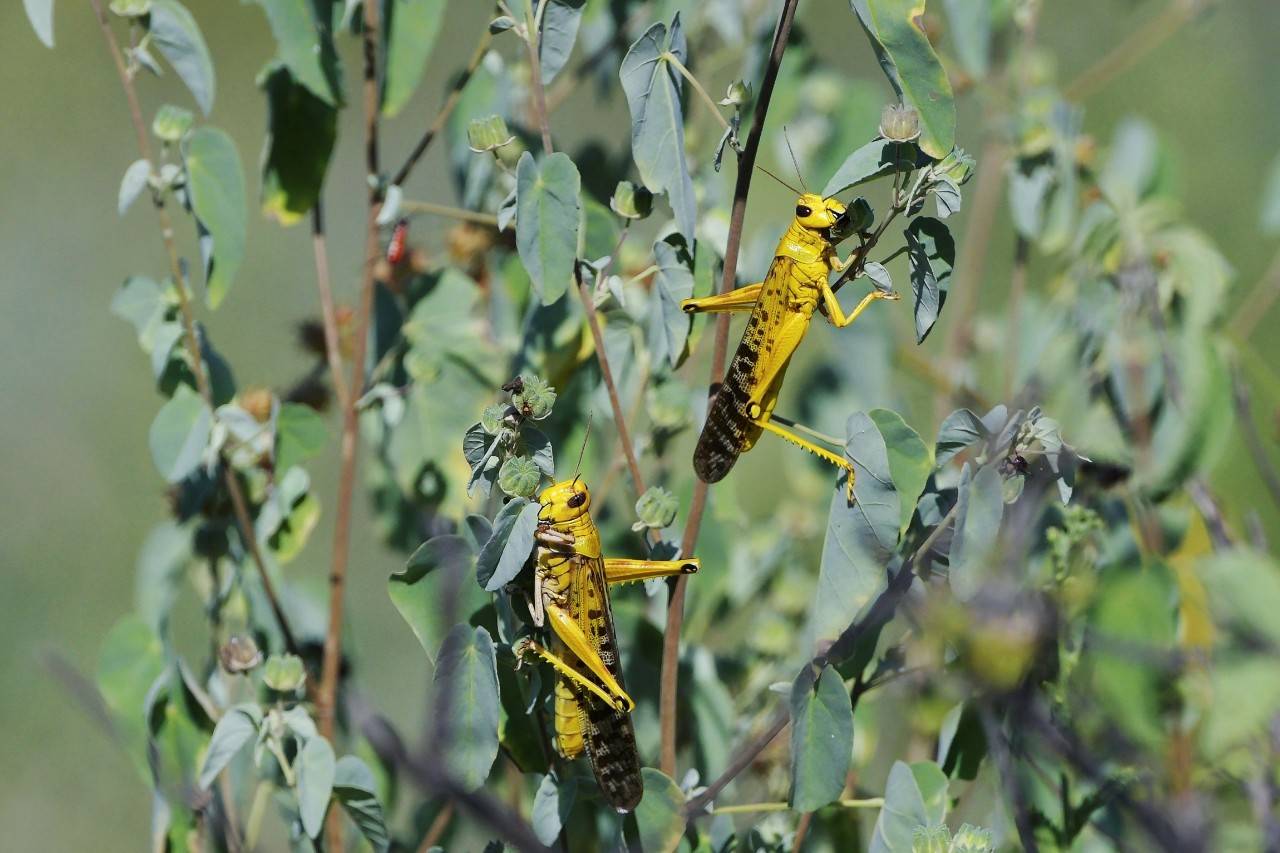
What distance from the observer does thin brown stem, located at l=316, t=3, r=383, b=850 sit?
72 cm

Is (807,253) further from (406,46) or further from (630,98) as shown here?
(406,46)

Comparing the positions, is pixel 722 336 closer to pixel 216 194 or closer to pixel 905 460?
pixel 905 460

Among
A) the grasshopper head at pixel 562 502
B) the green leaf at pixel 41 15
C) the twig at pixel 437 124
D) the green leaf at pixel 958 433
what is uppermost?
the green leaf at pixel 41 15

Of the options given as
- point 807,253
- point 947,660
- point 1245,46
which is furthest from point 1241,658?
point 1245,46

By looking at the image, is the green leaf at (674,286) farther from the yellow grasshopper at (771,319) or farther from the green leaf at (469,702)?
the green leaf at (469,702)

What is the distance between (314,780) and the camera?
574 millimetres

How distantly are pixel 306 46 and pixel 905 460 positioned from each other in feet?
1.30

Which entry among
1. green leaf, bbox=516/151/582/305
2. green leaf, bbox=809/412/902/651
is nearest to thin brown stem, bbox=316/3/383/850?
green leaf, bbox=516/151/582/305

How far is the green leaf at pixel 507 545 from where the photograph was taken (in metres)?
0.48

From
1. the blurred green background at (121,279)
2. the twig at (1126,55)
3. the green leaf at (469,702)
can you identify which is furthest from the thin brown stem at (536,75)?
the blurred green background at (121,279)

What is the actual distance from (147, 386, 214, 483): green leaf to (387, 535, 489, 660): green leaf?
20 centimetres

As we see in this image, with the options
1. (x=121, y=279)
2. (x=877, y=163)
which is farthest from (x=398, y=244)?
(x=121, y=279)

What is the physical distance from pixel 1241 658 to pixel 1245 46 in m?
1.91

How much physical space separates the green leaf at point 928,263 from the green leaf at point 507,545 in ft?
0.58
